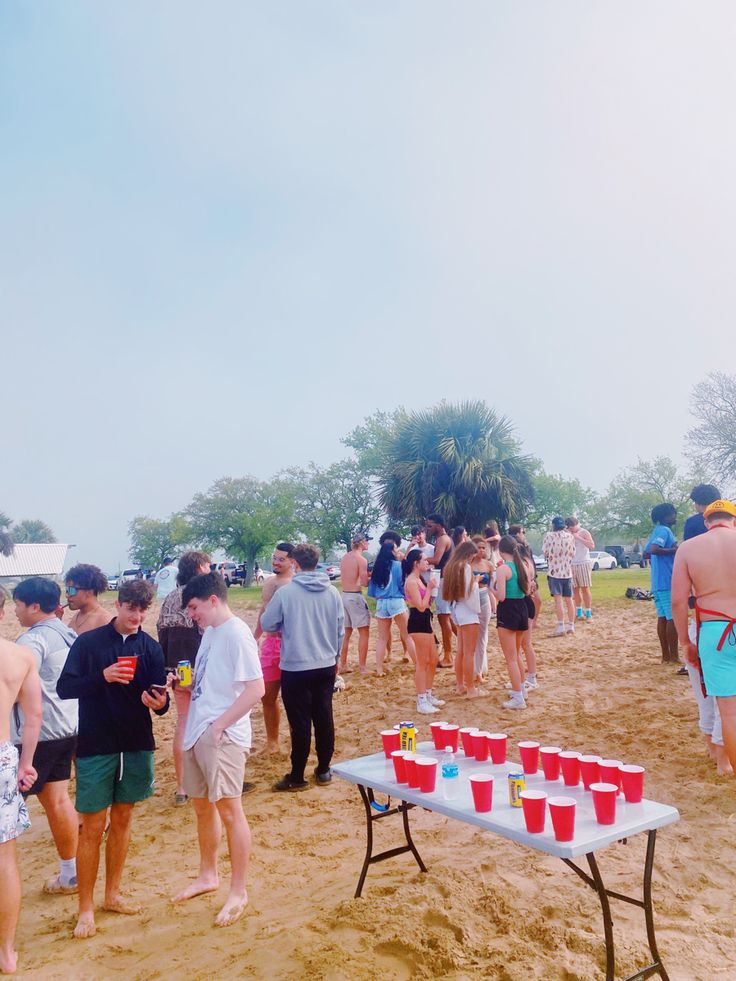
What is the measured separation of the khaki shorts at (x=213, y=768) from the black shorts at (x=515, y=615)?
402 cm

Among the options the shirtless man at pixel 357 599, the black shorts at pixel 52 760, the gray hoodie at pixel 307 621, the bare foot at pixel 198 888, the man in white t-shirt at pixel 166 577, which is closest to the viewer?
the bare foot at pixel 198 888

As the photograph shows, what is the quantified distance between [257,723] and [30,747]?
4.17 metres

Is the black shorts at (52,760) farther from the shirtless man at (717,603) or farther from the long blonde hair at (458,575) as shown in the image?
the long blonde hair at (458,575)

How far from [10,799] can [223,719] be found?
3.19ft

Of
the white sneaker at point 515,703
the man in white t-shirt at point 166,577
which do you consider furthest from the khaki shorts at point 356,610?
the white sneaker at point 515,703

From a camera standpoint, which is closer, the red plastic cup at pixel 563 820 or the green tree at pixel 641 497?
the red plastic cup at pixel 563 820

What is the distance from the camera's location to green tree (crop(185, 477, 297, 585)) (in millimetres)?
49125

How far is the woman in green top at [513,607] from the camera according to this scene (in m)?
6.73

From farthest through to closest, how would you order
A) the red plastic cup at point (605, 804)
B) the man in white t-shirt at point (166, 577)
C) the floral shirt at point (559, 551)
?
the floral shirt at point (559, 551)
the man in white t-shirt at point (166, 577)
the red plastic cup at point (605, 804)

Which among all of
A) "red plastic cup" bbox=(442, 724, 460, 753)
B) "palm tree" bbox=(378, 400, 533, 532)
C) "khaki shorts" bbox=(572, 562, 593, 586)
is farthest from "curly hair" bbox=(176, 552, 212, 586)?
"palm tree" bbox=(378, 400, 533, 532)

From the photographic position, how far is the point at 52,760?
12.1ft

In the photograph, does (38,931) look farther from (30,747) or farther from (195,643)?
(195,643)

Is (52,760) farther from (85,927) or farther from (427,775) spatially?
(427,775)

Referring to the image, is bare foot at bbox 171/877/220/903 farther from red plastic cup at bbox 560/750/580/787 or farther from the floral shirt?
the floral shirt
